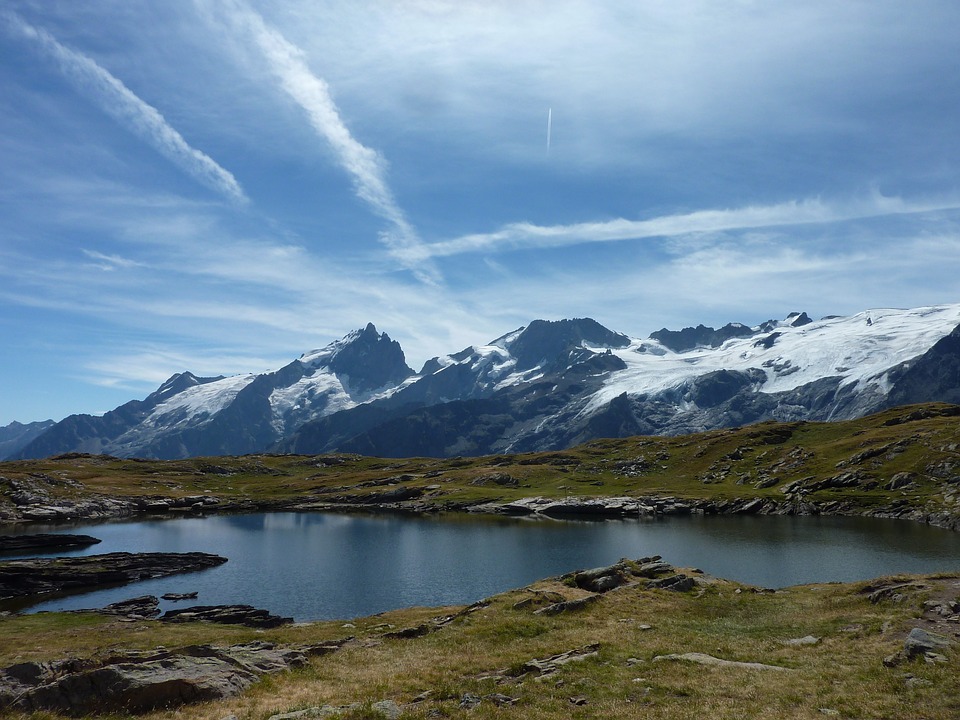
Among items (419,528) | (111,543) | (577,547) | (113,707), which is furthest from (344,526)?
(113,707)

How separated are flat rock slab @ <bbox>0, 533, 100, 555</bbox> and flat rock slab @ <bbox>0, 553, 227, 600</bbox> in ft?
119

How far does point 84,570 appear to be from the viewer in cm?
9762

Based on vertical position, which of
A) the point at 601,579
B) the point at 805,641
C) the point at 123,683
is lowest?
the point at 601,579

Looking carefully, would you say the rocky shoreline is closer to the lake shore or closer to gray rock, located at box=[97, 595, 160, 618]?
gray rock, located at box=[97, 595, 160, 618]

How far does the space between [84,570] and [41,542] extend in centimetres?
4921

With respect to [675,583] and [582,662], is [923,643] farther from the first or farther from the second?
[675,583]

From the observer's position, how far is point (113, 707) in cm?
2592

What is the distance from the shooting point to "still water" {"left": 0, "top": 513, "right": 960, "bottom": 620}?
289 ft

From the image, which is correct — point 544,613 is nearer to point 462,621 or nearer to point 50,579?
point 462,621

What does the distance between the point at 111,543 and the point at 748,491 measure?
7042 inches

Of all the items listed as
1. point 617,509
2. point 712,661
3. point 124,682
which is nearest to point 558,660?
point 712,661

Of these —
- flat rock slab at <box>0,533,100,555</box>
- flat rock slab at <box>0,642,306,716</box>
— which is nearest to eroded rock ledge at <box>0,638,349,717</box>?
flat rock slab at <box>0,642,306,716</box>

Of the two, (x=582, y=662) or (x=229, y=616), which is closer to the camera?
(x=582, y=662)

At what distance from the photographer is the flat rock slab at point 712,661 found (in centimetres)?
2970
